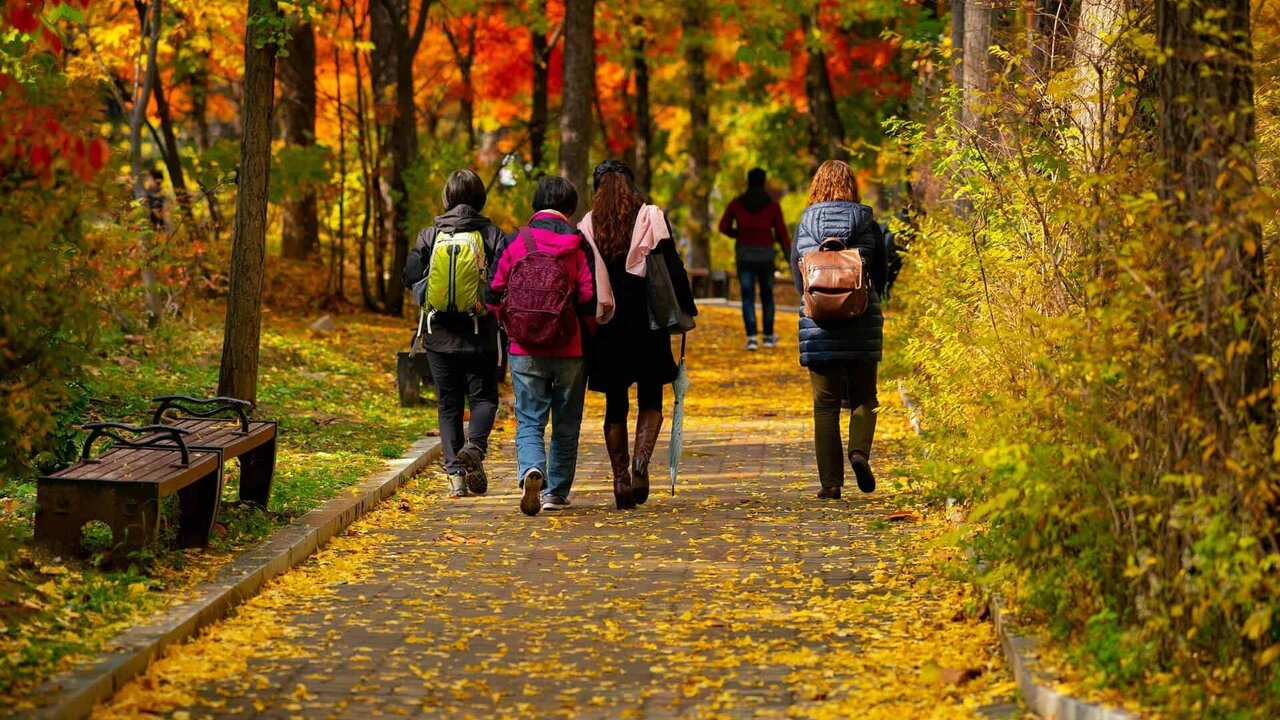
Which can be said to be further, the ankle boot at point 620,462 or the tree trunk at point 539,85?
the tree trunk at point 539,85

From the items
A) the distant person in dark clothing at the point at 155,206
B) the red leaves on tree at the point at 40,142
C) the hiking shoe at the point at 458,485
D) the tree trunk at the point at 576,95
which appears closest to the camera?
the red leaves on tree at the point at 40,142

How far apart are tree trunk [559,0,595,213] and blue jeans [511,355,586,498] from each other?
11.4 meters

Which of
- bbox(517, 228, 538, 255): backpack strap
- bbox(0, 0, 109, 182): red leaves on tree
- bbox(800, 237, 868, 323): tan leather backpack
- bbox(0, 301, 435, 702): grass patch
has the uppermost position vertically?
bbox(0, 0, 109, 182): red leaves on tree

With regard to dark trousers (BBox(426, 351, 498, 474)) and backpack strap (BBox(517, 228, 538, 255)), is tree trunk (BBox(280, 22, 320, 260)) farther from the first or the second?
backpack strap (BBox(517, 228, 538, 255))

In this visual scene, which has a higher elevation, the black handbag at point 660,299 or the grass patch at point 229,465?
the black handbag at point 660,299

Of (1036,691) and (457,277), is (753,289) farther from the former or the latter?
(1036,691)

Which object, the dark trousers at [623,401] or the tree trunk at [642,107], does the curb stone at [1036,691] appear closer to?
the dark trousers at [623,401]

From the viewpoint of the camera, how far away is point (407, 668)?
23.2ft

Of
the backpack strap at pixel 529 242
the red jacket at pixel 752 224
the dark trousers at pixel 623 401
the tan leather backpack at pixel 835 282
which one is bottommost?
the dark trousers at pixel 623 401

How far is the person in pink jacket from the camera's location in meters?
11.0

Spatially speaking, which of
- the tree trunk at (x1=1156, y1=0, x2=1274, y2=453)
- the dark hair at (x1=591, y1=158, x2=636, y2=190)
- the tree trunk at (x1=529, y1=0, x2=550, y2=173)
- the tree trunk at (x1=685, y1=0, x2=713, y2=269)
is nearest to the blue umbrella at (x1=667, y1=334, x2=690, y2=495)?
the dark hair at (x1=591, y1=158, x2=636, y2=190)

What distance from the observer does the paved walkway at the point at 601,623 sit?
6.58 meters

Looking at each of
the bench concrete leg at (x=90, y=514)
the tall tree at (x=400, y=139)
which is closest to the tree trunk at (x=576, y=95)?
the tall tree at (x=400, y=139)

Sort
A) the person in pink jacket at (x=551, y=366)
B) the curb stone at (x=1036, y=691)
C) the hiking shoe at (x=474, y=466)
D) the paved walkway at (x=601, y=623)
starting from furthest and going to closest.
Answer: the hiking shoe at (x=474, y=466), the person in pink jacket at (x=551, y=366), the paved walkway at (x=601, y=623), the curb stone at (x=1036, y=691)
